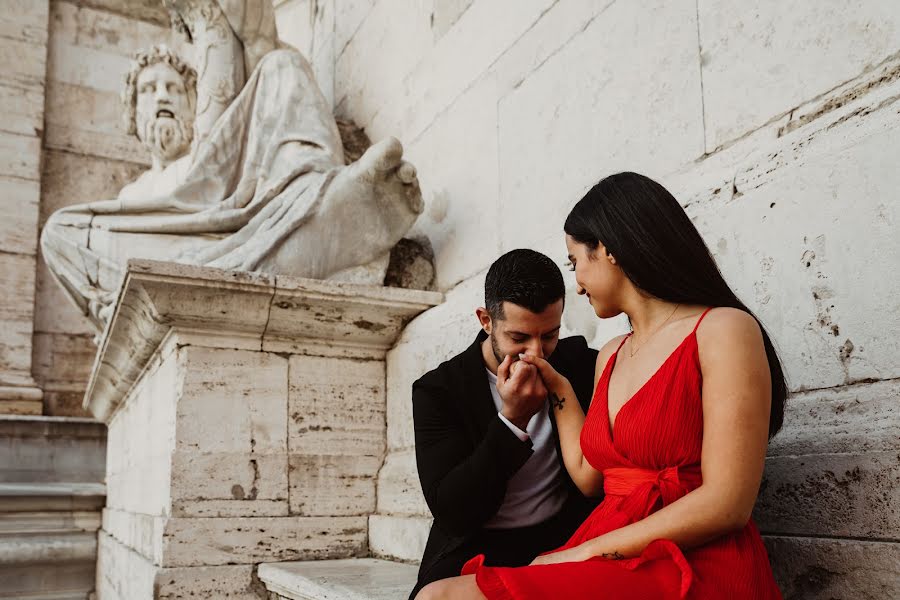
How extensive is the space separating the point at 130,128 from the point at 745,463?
15.0 ft

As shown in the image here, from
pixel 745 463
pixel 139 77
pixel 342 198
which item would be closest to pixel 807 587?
pixel 745 463

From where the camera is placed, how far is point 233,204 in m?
3.91

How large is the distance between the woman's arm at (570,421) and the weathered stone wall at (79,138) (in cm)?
571

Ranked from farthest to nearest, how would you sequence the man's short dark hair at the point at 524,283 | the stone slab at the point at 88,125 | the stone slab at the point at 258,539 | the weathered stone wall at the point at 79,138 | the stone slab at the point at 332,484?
the stone slab at the point at 88,125
the weathered stone wall at the point at 79,138
the stone slab at the point at 332,484
the stone slab at the point at 258,539
the man's short dark hair at the point at 524,283

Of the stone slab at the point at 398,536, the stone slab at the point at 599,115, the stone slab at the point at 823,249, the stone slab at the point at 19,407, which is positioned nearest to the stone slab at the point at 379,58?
the stone slab at the point at 599,115

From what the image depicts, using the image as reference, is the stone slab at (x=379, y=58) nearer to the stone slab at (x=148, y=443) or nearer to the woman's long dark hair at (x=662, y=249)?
the stone slab at (x=148, y=443)

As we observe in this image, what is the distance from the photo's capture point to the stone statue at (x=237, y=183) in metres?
3.58

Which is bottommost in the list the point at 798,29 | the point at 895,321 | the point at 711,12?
the point at 895,321

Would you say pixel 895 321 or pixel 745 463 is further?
pixel 895 321

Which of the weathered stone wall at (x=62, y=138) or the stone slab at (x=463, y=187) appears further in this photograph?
the weathered stone wall at (x=62, y=138)

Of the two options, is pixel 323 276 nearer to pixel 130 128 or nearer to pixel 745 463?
pixel 130 128

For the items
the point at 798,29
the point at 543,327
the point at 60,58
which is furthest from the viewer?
the point at 60,58

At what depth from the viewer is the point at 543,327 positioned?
1.72 m

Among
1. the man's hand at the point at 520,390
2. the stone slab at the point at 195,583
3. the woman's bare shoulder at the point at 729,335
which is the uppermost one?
the woman's bare shoulder at the point at 729,335
